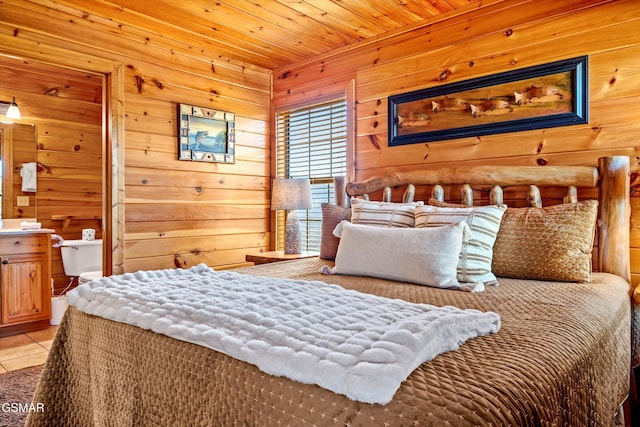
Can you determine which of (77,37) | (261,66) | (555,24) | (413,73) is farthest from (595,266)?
(77,37)

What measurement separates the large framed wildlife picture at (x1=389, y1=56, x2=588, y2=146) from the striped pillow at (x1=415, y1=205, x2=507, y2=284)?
0.71 m

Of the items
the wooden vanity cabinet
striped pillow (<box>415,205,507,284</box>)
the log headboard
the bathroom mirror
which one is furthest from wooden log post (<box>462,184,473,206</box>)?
the bathroom mirror

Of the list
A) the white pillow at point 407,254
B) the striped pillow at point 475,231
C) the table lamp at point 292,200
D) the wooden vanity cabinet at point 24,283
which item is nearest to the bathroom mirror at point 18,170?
the wooden vanity cabinet at point 24,283

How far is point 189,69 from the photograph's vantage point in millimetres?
3420

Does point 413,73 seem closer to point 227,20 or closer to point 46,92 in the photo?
point 227,20

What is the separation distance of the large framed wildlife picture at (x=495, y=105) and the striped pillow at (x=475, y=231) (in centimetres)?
71

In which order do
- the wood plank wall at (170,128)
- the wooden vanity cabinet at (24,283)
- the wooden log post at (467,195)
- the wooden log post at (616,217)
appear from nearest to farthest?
the wooden log post at (616,217) < the wooden log post at (467,195) < the wood plank wall at (170,128) < the wooden vanity cabinet at (24,283)

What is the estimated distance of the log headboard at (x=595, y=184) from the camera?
2123mm

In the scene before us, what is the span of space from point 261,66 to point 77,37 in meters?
1.52

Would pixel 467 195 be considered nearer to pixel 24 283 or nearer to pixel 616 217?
pixel 616 217

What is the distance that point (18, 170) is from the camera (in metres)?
4.05

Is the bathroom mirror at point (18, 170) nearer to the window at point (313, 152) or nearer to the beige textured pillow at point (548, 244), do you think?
the window at point (313, 152)

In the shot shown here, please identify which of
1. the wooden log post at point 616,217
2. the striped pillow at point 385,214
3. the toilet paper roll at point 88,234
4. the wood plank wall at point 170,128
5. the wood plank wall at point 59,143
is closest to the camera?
the wooden log post at point 616,217

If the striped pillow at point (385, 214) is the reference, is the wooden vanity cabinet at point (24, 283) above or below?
below
